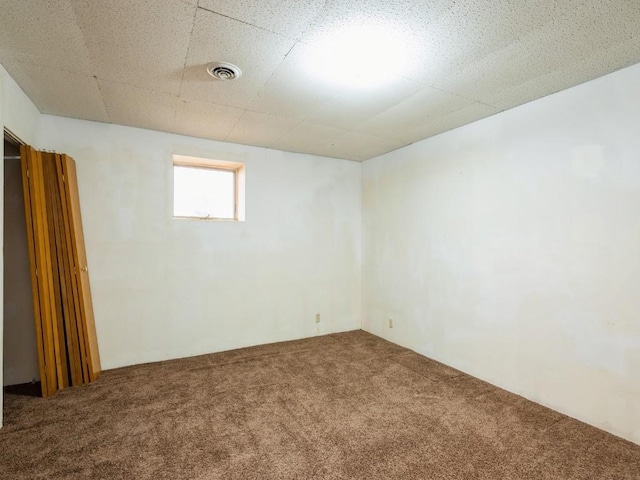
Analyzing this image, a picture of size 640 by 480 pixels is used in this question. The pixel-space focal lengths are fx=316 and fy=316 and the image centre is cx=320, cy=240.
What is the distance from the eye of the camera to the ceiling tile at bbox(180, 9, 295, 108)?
168cm

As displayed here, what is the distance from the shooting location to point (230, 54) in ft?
6.32

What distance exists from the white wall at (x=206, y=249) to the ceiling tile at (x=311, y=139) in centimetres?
20

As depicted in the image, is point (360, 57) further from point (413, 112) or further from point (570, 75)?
point (570, 75)

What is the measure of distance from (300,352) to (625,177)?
10.6ft

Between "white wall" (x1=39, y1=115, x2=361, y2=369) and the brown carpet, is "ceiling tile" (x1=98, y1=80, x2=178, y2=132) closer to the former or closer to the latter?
"white wall" (x1=39, y1=115, x2=361, y2=369)

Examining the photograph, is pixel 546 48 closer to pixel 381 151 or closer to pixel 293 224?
pixel 381 151

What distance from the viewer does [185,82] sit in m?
2.30

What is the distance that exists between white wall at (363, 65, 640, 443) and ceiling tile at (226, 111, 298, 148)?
1573mm

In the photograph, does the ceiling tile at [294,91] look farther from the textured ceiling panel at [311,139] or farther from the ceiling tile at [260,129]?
the textured ceiling panel at [311,139]

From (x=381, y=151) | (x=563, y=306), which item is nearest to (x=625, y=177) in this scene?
(x=563, y=306)

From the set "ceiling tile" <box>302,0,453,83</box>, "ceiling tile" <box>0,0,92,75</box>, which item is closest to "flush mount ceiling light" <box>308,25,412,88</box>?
"ceiling tile" <box>302,0,453,83</box>

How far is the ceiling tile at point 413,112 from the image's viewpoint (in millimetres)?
2498

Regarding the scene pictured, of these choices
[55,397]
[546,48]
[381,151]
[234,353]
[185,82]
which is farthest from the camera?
[381,151]

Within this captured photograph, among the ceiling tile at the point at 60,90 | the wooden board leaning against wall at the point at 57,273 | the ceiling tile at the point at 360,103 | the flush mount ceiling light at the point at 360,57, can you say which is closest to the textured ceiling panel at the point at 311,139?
the ceiling tile at the point at 360,103
